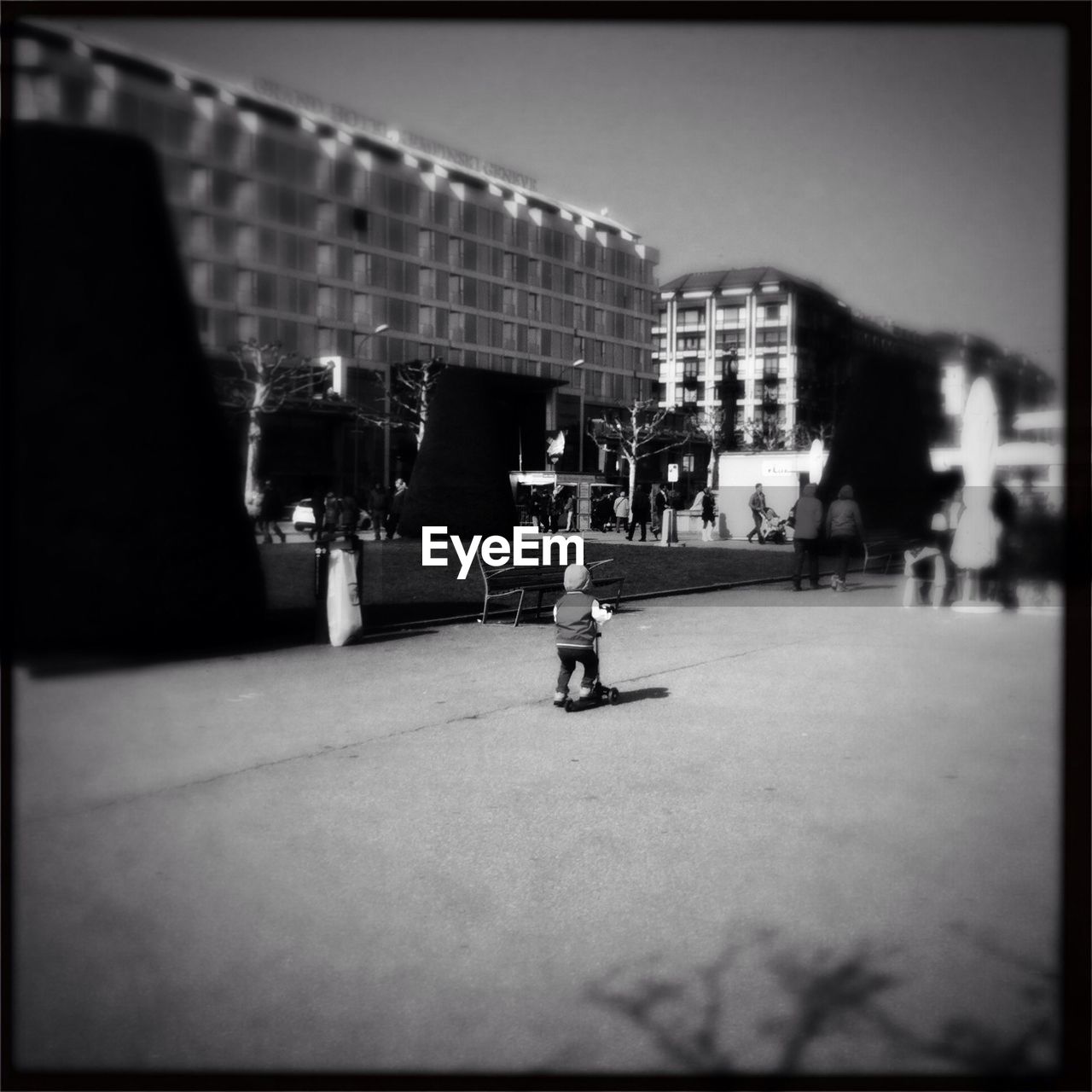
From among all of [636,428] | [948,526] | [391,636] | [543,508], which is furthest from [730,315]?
[543,508]

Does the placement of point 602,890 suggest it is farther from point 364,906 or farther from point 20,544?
point 20,544

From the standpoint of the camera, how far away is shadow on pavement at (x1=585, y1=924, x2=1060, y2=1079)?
2.33 m

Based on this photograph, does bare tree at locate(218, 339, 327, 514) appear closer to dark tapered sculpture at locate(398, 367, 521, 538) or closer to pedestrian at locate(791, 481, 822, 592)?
dark tapered sculpture at locate(398, 367, 521, 538)

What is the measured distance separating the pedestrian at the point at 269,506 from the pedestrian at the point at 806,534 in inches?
167

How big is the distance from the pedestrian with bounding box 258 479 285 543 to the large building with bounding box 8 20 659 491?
2.46 ft

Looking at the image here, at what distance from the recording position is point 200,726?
5.73 m

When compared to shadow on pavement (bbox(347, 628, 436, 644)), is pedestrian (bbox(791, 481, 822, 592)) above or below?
above

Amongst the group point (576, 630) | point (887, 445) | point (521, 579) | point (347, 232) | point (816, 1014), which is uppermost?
point (347, 232)

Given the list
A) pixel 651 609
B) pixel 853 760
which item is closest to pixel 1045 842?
pixel 853 760

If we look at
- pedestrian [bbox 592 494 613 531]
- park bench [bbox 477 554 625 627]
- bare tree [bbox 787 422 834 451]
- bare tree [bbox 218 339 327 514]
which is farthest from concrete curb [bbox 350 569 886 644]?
bare tree [bbox 787 422 834 451]

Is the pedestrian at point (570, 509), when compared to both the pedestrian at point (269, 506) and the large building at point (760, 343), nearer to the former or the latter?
the pedestrian at point (269, 506)

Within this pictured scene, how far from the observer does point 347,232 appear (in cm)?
420

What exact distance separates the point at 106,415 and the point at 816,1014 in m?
4.40

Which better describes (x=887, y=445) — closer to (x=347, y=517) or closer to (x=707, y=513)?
(x=347, y=517)
